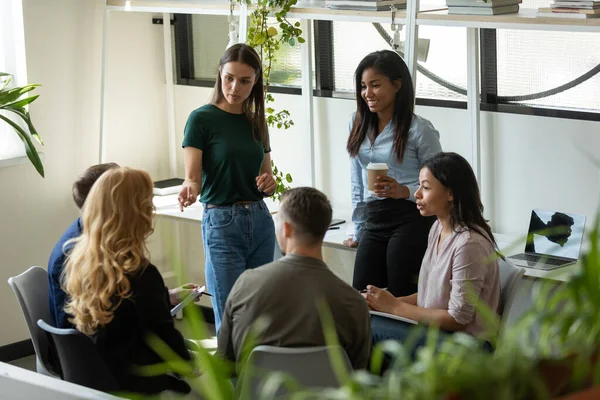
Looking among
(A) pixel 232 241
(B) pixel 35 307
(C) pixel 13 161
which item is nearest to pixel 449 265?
(A) pixel 232 241

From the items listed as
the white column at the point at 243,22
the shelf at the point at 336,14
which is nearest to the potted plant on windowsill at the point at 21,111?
the white column at the point at 243,22

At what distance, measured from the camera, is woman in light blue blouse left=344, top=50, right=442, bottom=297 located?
325cm

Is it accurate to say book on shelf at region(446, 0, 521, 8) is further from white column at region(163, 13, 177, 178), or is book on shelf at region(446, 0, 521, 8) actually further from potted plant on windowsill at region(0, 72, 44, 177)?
white column at region(163, 13, 177, 178)

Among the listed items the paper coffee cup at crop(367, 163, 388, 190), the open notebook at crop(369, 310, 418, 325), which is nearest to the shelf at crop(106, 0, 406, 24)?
the paper coffee cup at crop(367, 163, 388, 190)

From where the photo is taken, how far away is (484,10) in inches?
140

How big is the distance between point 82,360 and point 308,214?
0.76 meters

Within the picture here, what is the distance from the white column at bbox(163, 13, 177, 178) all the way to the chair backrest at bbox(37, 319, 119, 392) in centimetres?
290

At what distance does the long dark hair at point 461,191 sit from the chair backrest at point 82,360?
112 centimetres

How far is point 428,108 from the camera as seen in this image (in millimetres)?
4328

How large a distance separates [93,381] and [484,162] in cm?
223

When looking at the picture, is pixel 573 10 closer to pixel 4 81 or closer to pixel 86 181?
pixel 86 181

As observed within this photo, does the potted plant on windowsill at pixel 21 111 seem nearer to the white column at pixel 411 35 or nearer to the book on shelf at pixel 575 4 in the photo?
the white column at pixel 411 35

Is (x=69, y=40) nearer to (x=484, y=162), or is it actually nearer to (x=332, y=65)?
(x=332, y=65)

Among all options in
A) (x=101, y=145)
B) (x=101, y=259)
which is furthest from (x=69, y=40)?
(x=101, y=259)
